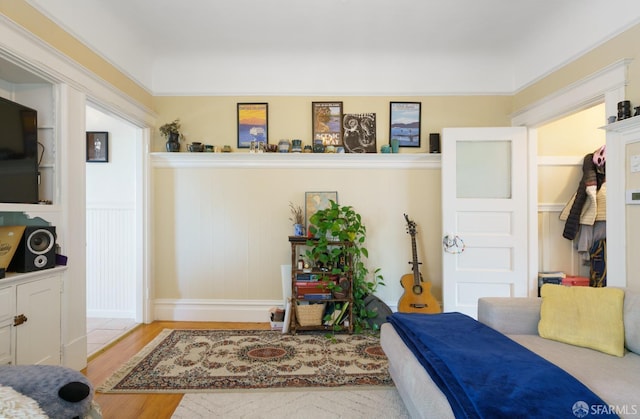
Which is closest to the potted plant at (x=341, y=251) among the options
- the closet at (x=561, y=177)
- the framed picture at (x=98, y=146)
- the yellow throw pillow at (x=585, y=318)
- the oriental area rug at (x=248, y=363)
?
the oriental area rug at (x=248, y=363)

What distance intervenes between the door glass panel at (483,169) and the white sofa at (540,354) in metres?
1.43

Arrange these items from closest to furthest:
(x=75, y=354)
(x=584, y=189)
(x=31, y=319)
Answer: (x=31, y=319)
(x=75, y=354)
(x=584, y=189)

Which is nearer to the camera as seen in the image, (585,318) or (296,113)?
(585,318)

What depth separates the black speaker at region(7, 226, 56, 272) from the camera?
76.3 inches

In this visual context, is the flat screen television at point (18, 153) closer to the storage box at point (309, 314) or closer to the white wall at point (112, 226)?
the white wall at point (112, 226)

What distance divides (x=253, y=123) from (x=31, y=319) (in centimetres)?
252

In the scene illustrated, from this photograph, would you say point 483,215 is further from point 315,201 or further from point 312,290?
point 312,290

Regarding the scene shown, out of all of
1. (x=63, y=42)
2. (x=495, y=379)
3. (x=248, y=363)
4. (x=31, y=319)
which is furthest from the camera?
(x=248, y=363)

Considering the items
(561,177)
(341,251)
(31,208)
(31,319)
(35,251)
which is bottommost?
(31,319)

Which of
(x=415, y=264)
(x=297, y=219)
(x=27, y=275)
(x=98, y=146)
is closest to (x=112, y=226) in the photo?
(x=98, y=146)

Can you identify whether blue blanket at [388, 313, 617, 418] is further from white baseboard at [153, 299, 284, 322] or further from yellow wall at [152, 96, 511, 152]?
yellow wall at [152, 96, 511, 152]

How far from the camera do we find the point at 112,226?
3721mm

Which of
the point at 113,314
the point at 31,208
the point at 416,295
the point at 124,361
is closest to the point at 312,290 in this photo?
the point at 416,295

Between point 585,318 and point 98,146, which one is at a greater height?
point 98,146
